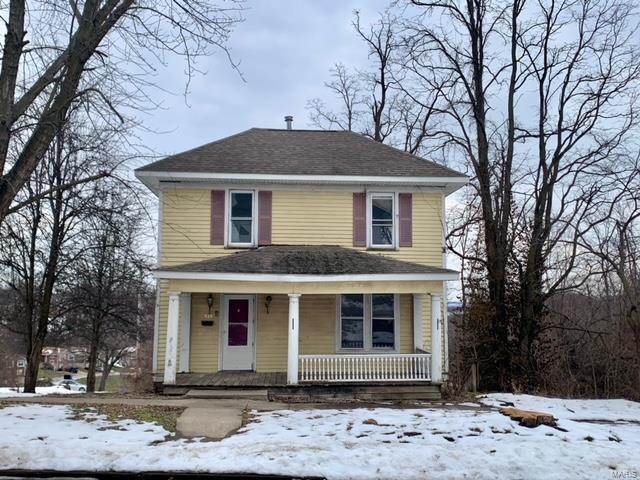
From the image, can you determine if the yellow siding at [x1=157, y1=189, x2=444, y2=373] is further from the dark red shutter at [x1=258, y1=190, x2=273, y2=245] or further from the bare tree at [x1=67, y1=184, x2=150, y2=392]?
the bare tree at [x1=67, y1=184, x2=150, y2=392]

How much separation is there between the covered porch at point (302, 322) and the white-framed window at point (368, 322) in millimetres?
26

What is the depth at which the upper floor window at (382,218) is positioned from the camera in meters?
13.4

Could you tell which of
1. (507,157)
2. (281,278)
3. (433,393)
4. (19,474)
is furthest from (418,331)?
(19,474)

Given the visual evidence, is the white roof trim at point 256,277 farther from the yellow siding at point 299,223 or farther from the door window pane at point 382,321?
the door window pane at point 382,321

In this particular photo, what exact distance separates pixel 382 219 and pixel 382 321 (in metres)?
2.76

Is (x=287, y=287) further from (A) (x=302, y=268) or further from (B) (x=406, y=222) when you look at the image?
(B) (x=406, y=222)

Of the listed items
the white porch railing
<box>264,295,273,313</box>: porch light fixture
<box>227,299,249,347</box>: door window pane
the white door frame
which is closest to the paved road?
the white porch railing

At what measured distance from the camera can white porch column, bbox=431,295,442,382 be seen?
1151 cm

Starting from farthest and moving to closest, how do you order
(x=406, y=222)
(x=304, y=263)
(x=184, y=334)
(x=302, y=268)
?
(x=406, y=222)
(x=184, y=334)
(x=304, y=263)
(x=302, y=268)

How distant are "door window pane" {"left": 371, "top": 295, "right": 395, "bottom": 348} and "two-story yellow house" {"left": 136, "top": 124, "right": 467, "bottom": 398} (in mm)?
27

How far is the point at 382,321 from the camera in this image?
43.3 feet

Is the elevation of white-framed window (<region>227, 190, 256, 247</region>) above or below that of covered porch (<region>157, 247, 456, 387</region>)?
above

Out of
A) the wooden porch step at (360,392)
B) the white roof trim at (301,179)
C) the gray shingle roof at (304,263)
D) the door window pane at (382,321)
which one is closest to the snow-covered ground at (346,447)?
the wooden porch step at (360,392)

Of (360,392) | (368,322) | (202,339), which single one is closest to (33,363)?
(202,339)
